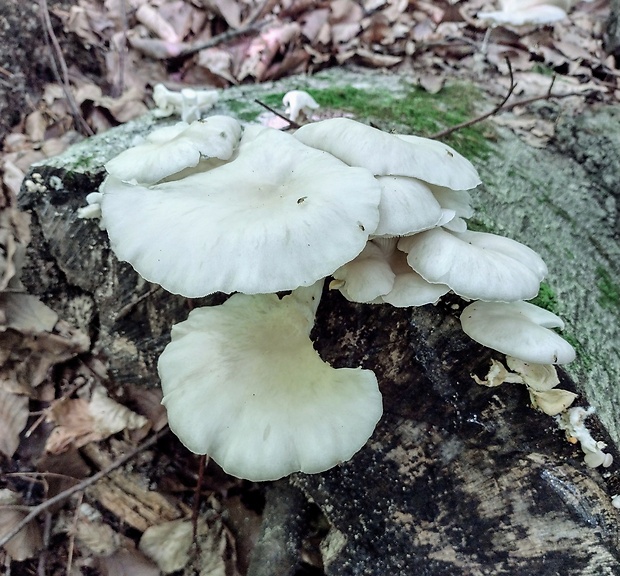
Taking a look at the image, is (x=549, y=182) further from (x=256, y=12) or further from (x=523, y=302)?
(x=256, y=12)

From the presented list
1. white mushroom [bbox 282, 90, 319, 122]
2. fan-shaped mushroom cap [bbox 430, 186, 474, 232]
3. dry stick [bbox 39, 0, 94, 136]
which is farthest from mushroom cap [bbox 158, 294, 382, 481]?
dry stick [bbox 39, 0, 94, 136]

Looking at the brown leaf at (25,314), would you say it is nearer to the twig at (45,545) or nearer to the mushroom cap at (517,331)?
the twig at (45,545)

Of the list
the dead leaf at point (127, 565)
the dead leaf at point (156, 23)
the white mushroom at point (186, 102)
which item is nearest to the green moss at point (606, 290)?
the white mushroom at point (186, 102)

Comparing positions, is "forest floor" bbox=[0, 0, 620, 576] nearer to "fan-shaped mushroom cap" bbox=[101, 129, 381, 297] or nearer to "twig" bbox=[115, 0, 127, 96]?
"twig" bbox=[115, 0, 127, 96]

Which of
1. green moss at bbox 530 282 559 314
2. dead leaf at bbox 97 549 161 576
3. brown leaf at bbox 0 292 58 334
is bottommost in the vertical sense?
dead leaf at bbox 97 549 161 576

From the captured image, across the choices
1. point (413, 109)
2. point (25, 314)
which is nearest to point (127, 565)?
point (25, 314)

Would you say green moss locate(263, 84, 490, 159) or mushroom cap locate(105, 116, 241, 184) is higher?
mushroom cap locate(105, 116, 241, 184)

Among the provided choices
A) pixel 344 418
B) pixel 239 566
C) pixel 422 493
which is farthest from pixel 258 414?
pixel 239 566
